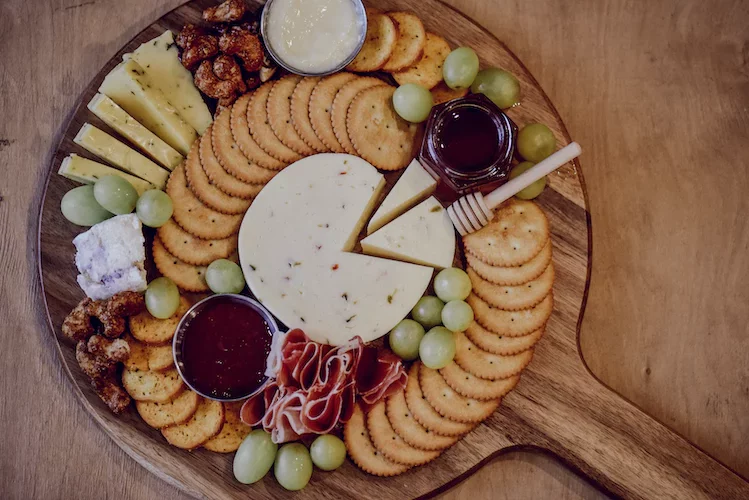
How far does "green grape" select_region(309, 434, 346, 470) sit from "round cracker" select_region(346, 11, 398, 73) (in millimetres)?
1472

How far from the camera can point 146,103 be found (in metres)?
2.55

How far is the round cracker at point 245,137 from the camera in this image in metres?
2.57

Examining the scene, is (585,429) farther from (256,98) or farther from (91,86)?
(91,86)

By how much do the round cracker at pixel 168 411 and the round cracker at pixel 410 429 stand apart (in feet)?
2.47

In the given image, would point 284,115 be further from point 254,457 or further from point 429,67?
point 254,457

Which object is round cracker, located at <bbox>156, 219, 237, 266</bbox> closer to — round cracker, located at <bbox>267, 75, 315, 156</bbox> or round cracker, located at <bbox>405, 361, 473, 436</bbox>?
round cracker, located at <bbox>267, 75, 315, 156</bbox>

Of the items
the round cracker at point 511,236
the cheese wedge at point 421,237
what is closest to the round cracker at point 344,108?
the cheese wedge at point 421,237

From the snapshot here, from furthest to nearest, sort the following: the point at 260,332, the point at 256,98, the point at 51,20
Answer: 1. the point at 51,20
2. the point at 256,98
3. the point at 260,332

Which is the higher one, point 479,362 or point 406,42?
point 406,42

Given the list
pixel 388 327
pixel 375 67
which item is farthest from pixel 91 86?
pixel 388 327

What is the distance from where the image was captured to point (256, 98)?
2600 mm

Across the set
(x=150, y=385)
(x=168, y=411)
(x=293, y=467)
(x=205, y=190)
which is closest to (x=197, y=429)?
(x=168, y=411)

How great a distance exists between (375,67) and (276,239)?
0.81 m

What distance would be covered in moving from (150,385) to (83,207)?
2.37 ft
